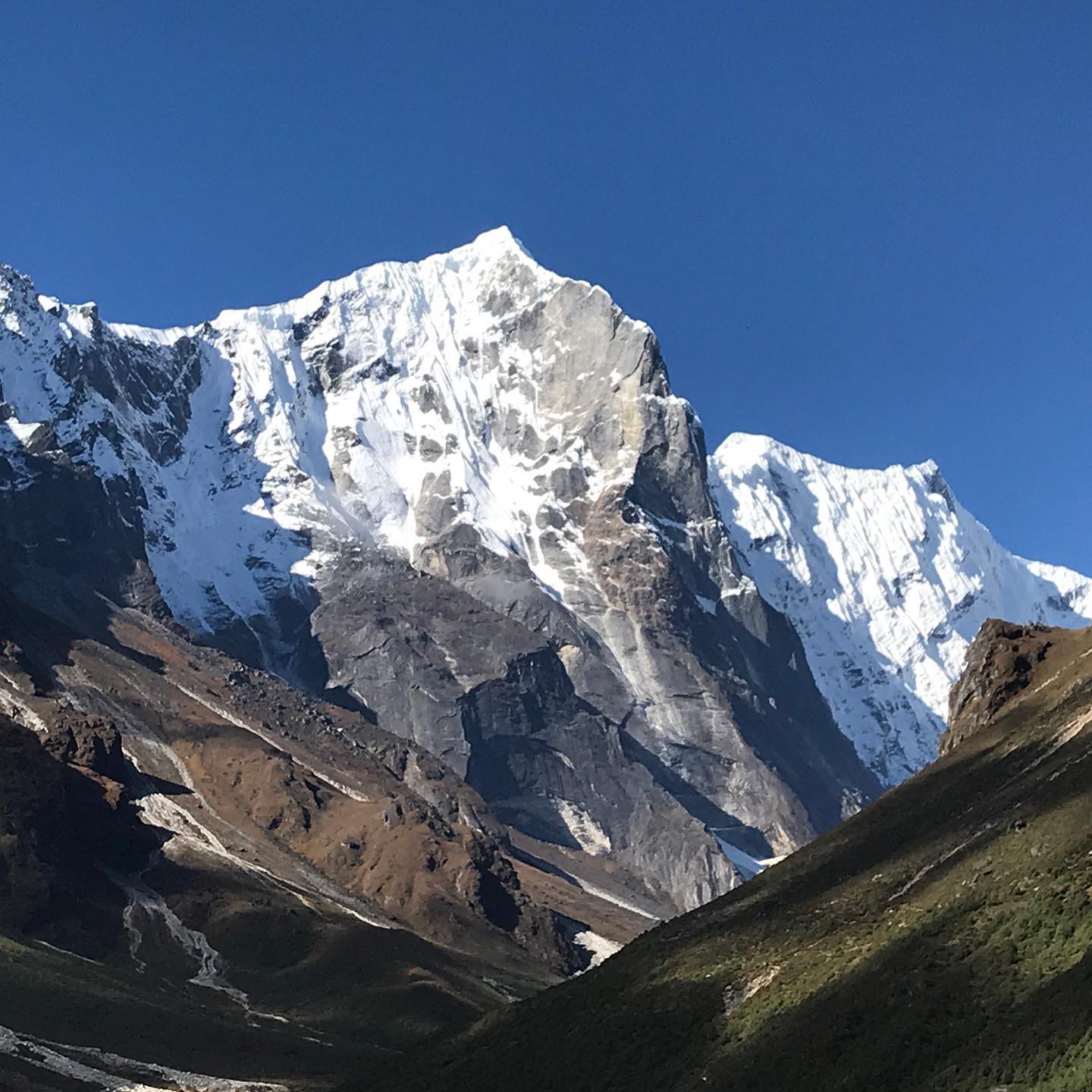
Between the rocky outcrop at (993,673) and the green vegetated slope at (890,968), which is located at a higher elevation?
the rocky outcrop at (993,673)

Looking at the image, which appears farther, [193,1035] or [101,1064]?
[193,1035]

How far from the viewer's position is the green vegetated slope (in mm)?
55250

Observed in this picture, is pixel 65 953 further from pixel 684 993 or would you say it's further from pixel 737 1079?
pixel 737 1079

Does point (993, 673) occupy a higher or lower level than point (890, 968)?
higher

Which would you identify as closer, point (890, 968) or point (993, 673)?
point (890, 968)

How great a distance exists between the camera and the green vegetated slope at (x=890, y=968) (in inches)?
2175

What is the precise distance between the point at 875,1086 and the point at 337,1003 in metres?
136

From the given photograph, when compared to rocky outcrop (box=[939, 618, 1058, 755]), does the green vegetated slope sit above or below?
below

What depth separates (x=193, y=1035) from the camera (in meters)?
145

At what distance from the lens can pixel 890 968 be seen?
64.6 metres

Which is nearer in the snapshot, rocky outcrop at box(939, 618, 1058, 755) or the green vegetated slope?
the green vegetated slope

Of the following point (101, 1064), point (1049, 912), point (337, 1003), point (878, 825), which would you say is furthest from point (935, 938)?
point (337, 1003)

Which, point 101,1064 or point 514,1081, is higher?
point 101,1064

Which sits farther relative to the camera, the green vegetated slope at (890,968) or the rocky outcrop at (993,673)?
the rocky outcrop at (993,673)
